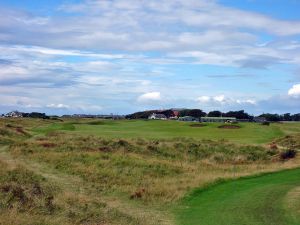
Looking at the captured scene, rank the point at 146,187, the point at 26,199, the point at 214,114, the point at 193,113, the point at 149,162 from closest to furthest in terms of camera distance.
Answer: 1. the point at 26,199
2. the point at 146,187
3. the point at 149,162
4. the point at 214,114
5. the point at 193,113

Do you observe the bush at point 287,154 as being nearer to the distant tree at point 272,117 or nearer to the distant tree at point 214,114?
the distant tree at point 272,117

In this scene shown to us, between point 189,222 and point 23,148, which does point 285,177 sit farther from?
point 23,148

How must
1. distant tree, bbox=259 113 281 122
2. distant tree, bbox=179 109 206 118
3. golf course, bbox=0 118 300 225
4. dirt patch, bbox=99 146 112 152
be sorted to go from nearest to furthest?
golf course, bbox=0 118 300 225, dirt patch, bbox=99 146 112 152, distant tree, bbox=259 113 281 122, distant tree, bbox=179 109 206 118

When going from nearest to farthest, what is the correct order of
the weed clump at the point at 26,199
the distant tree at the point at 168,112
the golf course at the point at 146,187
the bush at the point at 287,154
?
1. the weed clump at the point at 26,199
2. the golf course at the point at 146,187
3. the bush at the point at 287,154
4. the distant tree at the point at 168,112

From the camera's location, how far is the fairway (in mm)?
15609

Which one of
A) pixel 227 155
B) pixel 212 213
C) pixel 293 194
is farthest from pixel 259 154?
pixel 212 213

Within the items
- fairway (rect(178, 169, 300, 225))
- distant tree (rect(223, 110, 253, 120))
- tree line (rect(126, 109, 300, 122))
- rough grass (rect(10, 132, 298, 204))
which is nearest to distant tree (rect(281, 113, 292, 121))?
tree line (rect(126, 109, 300, 122))

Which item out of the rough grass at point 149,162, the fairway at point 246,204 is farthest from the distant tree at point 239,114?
the fairway at point 246,204

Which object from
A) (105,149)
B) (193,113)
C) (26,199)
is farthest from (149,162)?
(193,113)

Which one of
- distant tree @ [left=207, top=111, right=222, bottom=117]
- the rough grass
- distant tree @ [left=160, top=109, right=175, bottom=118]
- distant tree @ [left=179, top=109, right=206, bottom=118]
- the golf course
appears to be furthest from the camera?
distant tree @ [left=160, top=109, right=175, bottom=118]

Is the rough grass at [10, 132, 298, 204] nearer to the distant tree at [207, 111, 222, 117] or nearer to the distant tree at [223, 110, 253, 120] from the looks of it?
the distant tree at [223, 110, 253, 120]

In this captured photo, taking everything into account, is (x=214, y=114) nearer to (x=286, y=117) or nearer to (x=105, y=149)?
(x=286, y=117)

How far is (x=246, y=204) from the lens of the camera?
18.2 m

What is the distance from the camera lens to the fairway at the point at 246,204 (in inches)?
615
